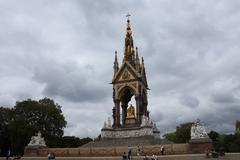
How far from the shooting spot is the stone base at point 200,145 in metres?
32.3

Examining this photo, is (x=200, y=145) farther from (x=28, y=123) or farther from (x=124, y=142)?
(x=28, y=123)

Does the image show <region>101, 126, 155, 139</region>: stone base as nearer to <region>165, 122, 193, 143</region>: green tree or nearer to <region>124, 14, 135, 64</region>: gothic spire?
<region>124, 14, 135, 64</region>: gothic spire

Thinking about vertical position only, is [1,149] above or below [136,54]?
below

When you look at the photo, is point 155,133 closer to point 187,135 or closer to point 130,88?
point 130,88

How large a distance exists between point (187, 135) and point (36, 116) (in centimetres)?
3505

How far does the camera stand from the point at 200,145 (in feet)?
107

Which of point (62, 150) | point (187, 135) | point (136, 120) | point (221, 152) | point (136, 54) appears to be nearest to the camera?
point (221, 152)

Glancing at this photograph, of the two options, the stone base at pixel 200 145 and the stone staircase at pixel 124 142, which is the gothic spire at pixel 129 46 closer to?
the stone staircase at pixel 124 142

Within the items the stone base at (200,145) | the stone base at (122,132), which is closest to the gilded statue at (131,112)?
the stone base at (122,132)

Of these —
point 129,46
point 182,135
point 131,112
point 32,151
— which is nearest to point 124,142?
point 131,112

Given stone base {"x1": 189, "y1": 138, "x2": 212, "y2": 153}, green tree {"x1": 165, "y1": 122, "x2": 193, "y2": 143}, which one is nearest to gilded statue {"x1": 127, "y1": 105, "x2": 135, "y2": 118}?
stone base {"x1": 189, "y1": 138, "x2": 212, "y2": 153}

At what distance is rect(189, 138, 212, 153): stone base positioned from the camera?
3228 cm

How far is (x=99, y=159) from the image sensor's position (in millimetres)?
31219

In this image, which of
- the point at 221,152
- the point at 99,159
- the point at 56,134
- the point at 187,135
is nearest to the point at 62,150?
the point at 99,159
